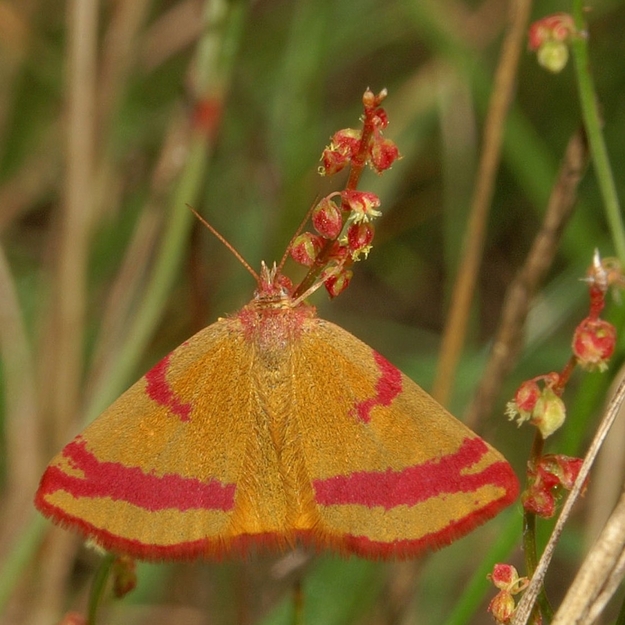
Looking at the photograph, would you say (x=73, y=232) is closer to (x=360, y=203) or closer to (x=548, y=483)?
(x=360, y=203)

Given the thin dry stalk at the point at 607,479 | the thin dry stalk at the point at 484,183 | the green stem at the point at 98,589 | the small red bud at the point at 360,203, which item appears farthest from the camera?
the thin dry stalk at the point at 607,479

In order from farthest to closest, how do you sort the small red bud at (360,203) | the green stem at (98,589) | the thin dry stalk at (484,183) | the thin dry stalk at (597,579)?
the thin dry stalk at (484,183) → the green stem at (98,589) → the small red bud at (360,203) → the thin dry stalk at (597,579)

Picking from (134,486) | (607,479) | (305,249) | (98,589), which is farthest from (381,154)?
(607,479)

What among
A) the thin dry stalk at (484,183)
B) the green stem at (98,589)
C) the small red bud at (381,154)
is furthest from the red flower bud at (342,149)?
the thin dry stalk at (484,183)

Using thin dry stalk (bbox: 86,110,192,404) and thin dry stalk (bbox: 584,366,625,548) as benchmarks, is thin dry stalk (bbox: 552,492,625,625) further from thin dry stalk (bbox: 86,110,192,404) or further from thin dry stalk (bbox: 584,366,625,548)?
thin dry stalk (bbox: 86,110,192,404)

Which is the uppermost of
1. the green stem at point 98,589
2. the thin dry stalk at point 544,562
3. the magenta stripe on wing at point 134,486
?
the thin dry stalk at point 544,562

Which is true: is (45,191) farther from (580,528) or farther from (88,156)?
(580,528)

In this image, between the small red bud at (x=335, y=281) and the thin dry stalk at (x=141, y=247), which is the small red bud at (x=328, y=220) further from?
the thin dry stalk at (x=141, y=247)

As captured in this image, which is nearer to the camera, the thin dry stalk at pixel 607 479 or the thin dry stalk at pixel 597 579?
the thin dry stalk at pixel 597 579
